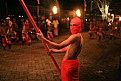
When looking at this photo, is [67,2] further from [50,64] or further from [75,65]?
[75,65]

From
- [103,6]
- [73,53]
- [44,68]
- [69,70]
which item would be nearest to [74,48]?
[73,53]

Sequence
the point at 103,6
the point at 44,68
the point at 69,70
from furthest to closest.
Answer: the point at 103,6
the point at 44,68
the point at 69,70

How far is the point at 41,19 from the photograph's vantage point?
74.6 feet

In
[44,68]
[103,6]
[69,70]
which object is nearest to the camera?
[69,70]

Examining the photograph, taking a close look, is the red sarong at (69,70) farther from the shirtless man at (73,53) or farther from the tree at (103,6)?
the tree at (103,6)

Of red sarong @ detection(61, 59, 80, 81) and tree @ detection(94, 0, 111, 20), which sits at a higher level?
tree @ detection(94, 0, 111, 20)

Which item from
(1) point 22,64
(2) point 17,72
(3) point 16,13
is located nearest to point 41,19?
(3) point 16,13

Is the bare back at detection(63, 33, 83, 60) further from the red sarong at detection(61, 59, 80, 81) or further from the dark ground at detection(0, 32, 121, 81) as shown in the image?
the dark ground at detection(0, 32, 121, 81)

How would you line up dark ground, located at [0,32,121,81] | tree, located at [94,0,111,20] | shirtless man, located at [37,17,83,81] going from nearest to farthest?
1. shirtless man, located at [37,17,83,81]
2. dark ground, located at [0,32,121,81]
3. tree, located at [94,0,111,20]

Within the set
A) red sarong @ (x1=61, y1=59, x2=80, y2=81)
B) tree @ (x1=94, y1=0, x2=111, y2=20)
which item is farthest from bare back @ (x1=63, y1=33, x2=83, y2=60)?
tree @ (x1=94, y1=0, x2=111, y2=20)

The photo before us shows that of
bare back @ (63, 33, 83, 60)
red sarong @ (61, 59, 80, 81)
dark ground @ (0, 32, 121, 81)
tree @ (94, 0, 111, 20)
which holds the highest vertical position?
tree @ (94, 0, 111, 20)

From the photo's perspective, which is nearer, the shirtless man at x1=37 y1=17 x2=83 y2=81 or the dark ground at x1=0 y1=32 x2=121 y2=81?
the shirtless man at x1=37 y1=17 x2=83 y2=81

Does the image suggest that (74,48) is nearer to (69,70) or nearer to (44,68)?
(69,70)

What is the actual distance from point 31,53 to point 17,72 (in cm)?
418
